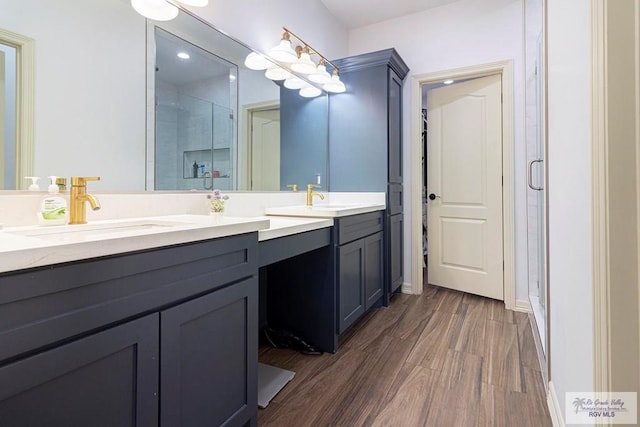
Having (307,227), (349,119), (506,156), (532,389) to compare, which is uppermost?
(349,119)

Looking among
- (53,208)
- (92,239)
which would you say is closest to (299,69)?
(53,208)

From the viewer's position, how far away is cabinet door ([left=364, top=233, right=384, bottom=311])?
2.29m

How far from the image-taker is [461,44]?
2795 mm

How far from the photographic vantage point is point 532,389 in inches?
60.8

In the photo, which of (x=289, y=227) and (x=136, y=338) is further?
(x=289, y=227)

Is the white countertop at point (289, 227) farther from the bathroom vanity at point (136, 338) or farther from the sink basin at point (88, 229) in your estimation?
the sink basin at point (88, 229)

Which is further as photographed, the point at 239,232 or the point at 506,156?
the point at 506,156

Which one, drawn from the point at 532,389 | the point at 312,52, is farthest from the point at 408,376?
the point at 312,52

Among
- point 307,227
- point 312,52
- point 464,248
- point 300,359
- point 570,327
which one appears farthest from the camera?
point 464,248

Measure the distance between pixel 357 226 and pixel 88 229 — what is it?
149 cm

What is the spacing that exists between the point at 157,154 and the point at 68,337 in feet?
3.16

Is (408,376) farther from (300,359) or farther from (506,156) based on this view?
(506,156)

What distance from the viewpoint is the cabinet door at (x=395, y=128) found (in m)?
2.67

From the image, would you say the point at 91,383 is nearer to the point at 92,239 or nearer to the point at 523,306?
the point at 92,239
